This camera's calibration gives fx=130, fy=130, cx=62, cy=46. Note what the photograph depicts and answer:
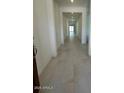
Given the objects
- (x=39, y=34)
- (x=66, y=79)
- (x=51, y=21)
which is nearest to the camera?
(x=66, y=79)

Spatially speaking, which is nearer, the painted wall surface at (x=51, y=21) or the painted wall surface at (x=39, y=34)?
the painted wall surface at (x=39, y=34)

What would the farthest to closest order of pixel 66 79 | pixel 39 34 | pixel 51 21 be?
pixel 51 21, pixel 39 34, pixel 66 79

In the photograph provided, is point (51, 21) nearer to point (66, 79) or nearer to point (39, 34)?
point (39, 34)

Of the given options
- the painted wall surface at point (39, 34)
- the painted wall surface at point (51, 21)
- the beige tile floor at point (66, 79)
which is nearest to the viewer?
the beige tile floor at point (66, 79)

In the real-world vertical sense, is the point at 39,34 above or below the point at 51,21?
below

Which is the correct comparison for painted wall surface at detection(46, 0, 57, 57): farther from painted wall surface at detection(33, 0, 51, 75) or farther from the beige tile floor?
the beige tile floor

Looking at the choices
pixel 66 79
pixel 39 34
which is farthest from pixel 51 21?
pixel 66 79

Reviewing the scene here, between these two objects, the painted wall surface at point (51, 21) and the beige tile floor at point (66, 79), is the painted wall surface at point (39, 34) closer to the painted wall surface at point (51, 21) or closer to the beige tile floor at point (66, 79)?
the beige tile floor at point (66, 79)

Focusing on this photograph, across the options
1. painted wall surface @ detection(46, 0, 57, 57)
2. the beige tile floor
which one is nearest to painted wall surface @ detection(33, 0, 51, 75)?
the beige tile floor

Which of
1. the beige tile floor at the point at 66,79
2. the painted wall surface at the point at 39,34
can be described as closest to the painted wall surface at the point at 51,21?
the painted wall surface at the point at 39,34

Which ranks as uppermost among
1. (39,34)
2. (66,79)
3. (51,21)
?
(51,21)
